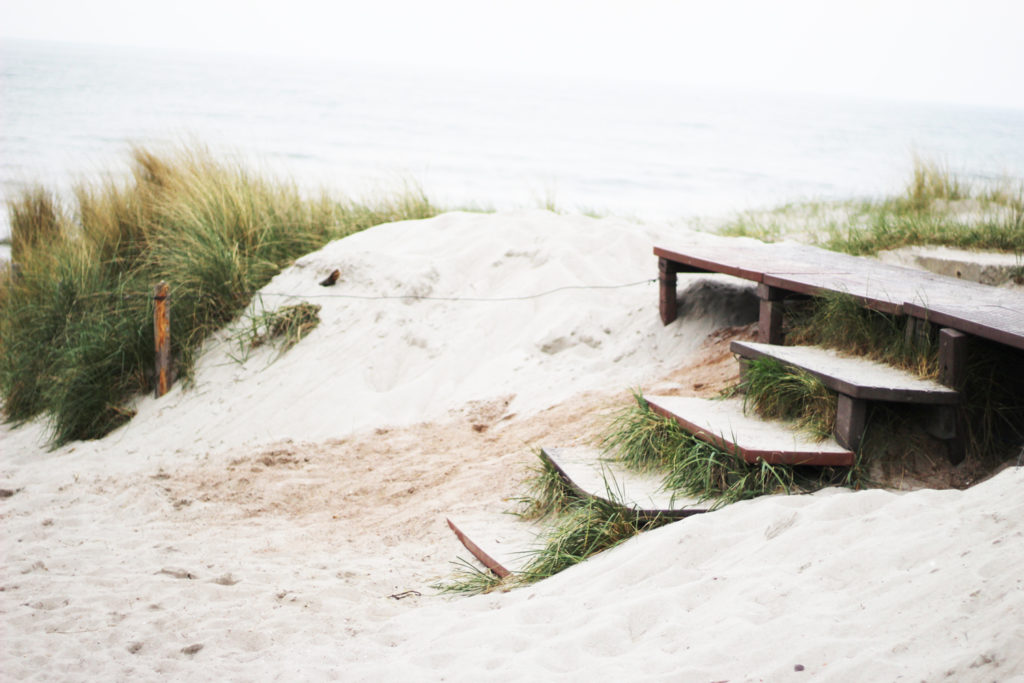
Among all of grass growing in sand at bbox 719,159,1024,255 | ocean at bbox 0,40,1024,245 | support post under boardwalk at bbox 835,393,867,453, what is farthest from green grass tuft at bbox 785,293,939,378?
ocean at bbox 0,40,1024,245

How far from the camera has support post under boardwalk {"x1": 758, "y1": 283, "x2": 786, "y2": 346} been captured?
409 centimetres

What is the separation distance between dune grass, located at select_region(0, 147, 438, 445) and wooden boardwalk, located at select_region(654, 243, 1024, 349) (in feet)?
12.0

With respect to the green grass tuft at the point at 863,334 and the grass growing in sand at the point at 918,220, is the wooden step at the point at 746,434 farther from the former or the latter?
the grass growing in sand at the point at 918,220

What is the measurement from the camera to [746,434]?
10.6ft

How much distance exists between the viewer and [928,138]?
40.2 meters

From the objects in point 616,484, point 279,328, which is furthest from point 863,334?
point 279,328

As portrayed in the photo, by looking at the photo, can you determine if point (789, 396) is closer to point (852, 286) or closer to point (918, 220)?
point (852, 286)

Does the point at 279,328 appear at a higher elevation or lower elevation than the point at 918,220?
lower

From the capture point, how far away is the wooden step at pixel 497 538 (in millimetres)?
3184

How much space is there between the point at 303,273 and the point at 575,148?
2730 centimetres

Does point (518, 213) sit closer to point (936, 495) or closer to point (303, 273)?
point (303, 273)

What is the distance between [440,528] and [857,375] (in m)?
1.86

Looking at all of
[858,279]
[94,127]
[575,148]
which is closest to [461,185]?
[575,148]

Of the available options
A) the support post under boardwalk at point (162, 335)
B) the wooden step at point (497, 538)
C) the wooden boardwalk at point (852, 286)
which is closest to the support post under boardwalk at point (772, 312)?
the wooden boardwalk at point (852, 286)
